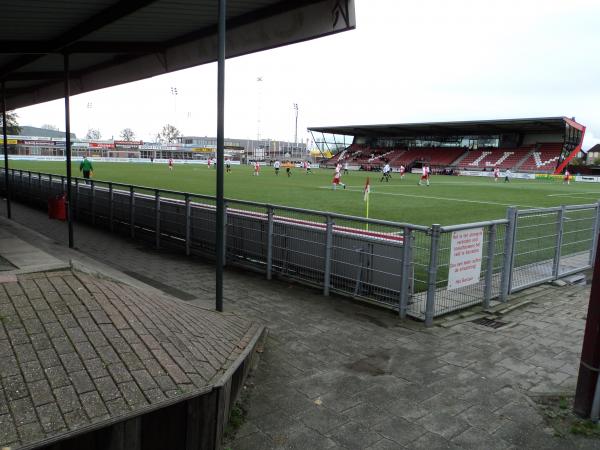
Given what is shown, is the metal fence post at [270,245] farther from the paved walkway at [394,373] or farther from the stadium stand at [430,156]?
the stadium stand at [430,156]

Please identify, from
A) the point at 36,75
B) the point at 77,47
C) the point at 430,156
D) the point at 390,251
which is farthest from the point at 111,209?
the point at 430,156

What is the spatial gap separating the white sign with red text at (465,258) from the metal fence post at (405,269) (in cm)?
58

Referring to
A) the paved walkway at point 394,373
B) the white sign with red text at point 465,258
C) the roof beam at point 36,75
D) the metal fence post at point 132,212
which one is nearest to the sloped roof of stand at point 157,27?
Result: the roof beam at point 36,75

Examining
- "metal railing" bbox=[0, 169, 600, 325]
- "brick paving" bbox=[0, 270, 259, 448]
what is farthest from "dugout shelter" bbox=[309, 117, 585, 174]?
"brick paving" bbox=[0, 270, 259, 448]

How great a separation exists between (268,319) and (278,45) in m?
5.01

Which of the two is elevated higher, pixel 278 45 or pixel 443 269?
pixel 278 45

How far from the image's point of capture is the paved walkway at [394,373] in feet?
12.2

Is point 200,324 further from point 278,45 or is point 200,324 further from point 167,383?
point 278,45

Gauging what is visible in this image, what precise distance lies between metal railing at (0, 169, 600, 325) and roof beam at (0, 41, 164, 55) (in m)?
3.38

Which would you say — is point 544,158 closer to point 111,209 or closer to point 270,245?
point 111,209

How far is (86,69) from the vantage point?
1380cm

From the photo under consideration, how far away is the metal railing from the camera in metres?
6.54

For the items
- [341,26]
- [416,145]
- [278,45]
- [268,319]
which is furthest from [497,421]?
[416,145]

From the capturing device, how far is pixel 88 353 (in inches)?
133
